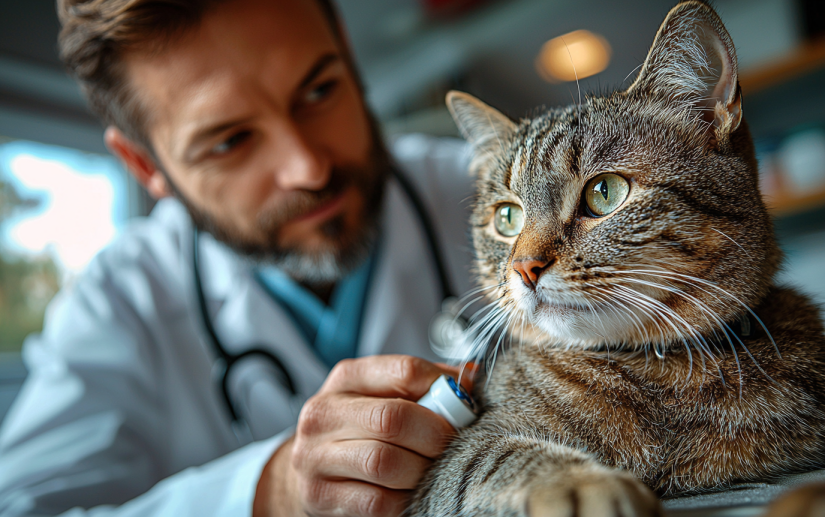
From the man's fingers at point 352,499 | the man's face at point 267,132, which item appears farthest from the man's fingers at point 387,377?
the man's face at point 267,132

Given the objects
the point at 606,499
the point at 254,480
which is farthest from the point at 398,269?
the point at 606,499

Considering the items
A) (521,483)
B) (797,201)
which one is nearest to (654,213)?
(521,483)

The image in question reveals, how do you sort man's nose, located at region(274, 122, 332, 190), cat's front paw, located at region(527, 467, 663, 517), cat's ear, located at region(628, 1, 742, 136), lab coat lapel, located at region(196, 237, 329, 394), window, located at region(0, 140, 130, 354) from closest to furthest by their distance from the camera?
cat's front paw, located at region(527, 467, 663, 517)
cat's ear, located at region(628, 1, 742, 136)
man's nose, located at region(274, 122, 332, 190)
lab coat lapel, located at region(196, 237, 329, 394)
window, located at region(0, 140, 130, 354)

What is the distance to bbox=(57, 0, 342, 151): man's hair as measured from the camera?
0.83 m

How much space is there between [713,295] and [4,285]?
93.3 inches

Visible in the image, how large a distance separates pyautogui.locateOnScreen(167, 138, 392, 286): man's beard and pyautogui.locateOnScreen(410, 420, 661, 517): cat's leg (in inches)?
24.2

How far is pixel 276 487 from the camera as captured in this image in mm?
680

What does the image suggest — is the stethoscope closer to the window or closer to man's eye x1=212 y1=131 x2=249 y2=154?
man's eye x1=212 y1=131 x2=249 y2=154

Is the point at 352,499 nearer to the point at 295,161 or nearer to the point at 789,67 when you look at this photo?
the point at 295,161

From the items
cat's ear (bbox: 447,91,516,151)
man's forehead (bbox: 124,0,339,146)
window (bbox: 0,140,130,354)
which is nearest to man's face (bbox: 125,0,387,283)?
man's forehead (bbox: 124,0,339,146)

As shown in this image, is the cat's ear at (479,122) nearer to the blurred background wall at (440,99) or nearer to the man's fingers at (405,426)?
the man's fingers at (405,426)

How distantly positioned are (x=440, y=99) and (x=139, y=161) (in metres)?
1.67

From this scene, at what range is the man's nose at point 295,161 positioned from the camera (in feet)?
2.83

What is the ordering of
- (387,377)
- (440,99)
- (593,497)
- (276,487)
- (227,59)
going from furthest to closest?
(440,99)
(227,59)
(276,487)
(387,377)
(593,497)
